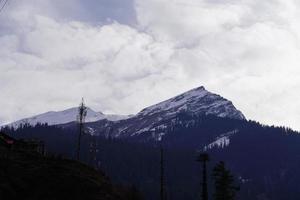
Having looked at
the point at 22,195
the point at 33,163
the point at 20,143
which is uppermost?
the point at 20,143

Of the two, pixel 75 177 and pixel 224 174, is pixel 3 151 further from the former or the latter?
pixel 224 174

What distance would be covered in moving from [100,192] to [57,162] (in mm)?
8992

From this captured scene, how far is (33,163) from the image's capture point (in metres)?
62.0

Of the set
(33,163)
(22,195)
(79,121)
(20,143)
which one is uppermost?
(79,121)

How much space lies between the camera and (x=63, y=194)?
54.2 metres

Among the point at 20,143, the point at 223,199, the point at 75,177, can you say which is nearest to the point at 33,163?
the point at 75,177

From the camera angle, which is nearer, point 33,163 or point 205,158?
point 33,163

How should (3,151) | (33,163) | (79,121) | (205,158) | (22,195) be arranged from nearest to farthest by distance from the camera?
(22,195), (33,163), (3,151), (205,158), (79,121)

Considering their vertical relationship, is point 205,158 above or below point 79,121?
below

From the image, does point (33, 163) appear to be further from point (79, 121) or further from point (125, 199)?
point (79, 121)

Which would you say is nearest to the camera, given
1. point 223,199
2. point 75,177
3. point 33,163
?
point 75,177

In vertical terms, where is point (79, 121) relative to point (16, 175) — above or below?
above

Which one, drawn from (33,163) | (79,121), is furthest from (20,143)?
(79,121)

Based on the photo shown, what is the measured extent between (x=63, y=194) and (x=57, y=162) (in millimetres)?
9197
